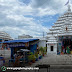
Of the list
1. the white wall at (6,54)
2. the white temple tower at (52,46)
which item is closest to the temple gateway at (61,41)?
the white temple tower at (52,46)

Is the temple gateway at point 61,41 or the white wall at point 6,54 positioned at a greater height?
the temple gateway at point 61,41

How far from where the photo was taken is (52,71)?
1060 cm

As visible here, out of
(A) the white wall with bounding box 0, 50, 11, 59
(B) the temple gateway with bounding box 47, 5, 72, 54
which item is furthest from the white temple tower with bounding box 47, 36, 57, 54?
(A) the white wall with bounding box 0, 50, 11, 59

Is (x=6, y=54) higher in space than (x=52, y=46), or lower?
lower

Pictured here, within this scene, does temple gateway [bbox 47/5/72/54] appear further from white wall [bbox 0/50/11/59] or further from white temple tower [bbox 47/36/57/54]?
white wall [bbox 0/50/11/59]

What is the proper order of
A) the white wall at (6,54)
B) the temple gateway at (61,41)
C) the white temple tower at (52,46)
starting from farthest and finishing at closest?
1. the white temple tower at (52,46)
2. the temple gateway at (61,41)
3. the white wall at (6,54)

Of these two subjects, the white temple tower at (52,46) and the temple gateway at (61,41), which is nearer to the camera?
the temple gateway at (61,41)

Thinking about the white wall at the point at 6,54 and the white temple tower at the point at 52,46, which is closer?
the white wall at the point at 6,54

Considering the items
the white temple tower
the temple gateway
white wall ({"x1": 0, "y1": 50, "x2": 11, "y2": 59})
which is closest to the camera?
white wall ({"x1": 0, "y1": 50, "x2": 11, "y2": 59})

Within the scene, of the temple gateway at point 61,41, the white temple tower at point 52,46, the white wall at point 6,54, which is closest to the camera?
the white wall at point 6,54

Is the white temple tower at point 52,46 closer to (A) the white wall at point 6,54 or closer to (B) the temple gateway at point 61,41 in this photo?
(B) the temple gateway at point 61,41

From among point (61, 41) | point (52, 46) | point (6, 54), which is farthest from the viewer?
point (61, 41)

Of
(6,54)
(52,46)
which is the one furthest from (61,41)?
(6,54)

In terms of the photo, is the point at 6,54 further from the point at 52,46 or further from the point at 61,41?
the point at 61,41
